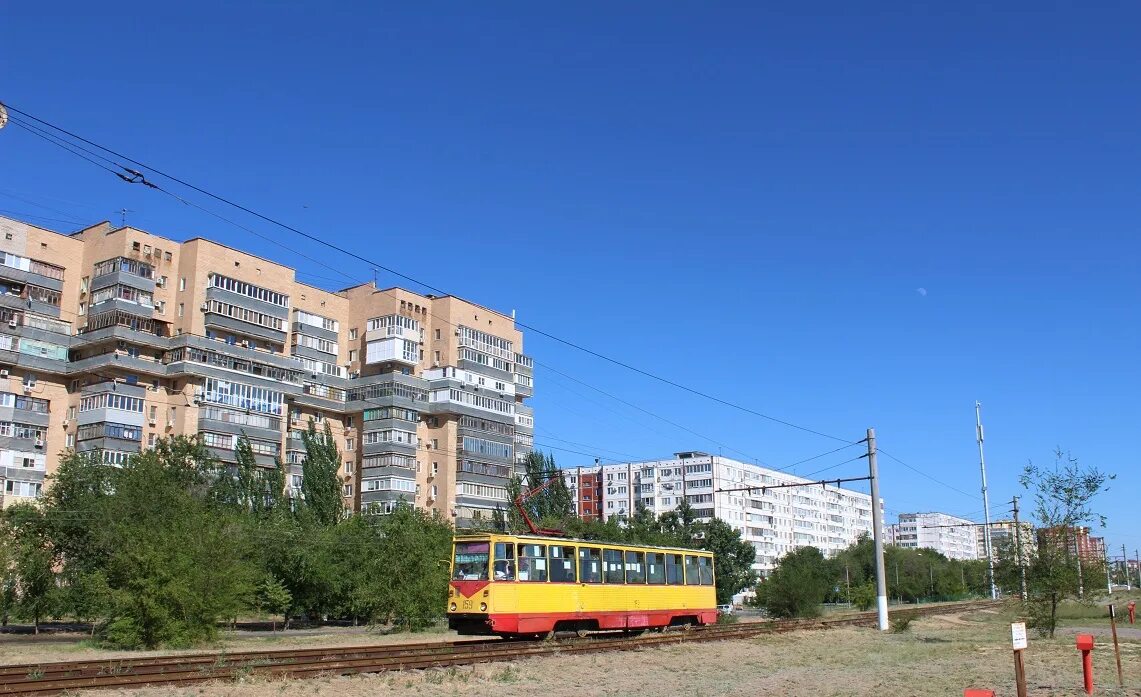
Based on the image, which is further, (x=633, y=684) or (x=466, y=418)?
(x=466, y=418)

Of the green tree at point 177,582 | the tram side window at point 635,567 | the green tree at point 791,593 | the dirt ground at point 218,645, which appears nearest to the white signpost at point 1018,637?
the dirt ground at point 218,645

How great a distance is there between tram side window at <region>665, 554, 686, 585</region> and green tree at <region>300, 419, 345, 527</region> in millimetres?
42518

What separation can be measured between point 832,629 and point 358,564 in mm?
22161

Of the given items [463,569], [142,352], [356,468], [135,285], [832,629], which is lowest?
[832,629]

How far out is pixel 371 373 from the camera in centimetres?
9006

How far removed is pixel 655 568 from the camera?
36.2 meters

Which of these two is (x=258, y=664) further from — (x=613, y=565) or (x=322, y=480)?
(x=322, y=480)

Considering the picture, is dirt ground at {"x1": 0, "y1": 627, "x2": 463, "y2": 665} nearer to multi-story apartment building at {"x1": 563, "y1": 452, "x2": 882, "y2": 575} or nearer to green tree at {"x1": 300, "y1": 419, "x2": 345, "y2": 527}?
green tree at {"x1": 300, "y1": 419, "x2": 345, "y2": 527}

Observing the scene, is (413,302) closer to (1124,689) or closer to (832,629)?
(832,629)

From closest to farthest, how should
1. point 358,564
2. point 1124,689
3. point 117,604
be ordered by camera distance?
point 1124,689, point 117,604, point 358,564

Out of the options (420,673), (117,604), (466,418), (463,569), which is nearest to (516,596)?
(463,569)

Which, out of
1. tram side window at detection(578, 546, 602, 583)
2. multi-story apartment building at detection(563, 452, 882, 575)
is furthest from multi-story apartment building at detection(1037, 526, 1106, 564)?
multi-story apartment building at detection(563, 452, 882, 575)

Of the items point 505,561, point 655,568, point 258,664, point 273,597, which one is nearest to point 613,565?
point 655,568

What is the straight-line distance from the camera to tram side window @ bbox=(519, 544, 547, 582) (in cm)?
2927
